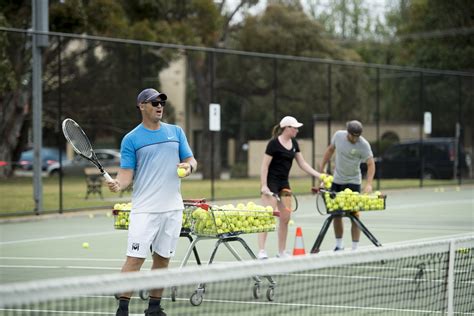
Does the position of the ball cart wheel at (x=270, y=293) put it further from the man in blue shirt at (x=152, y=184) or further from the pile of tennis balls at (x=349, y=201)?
the pile of tennis balls at (x=349, y=201)

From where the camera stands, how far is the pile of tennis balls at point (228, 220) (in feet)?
31.2

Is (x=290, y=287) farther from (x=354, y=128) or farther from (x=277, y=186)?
(x=354, y=128)

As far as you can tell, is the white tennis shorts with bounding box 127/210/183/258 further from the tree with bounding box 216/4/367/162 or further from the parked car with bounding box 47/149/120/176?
the tree with bounding box 216/4/367/162

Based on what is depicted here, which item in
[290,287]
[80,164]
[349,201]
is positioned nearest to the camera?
[290,287]

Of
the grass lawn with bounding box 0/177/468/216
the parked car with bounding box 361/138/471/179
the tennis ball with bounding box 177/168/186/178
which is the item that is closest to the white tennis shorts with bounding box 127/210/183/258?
the tennis ball with bounding box 177/168/186/178

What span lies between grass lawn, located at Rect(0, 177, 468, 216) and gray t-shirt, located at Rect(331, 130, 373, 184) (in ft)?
29.3

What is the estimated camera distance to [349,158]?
43.1 feet

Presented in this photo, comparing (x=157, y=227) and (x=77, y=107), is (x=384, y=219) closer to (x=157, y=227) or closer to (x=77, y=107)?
(x=77, y=107)

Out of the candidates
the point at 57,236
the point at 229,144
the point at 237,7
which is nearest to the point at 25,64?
the point at 57,236

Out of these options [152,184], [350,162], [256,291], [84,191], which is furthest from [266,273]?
[84,191]

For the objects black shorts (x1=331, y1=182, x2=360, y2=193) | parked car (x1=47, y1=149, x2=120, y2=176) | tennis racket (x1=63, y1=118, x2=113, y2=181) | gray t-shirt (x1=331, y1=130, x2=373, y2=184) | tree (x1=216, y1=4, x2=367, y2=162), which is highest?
tree (x1=216, y1=4, x2=367, y2=162)

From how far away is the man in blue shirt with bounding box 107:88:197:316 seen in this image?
26.3 ft

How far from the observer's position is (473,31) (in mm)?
43750

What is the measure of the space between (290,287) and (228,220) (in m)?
0.86
